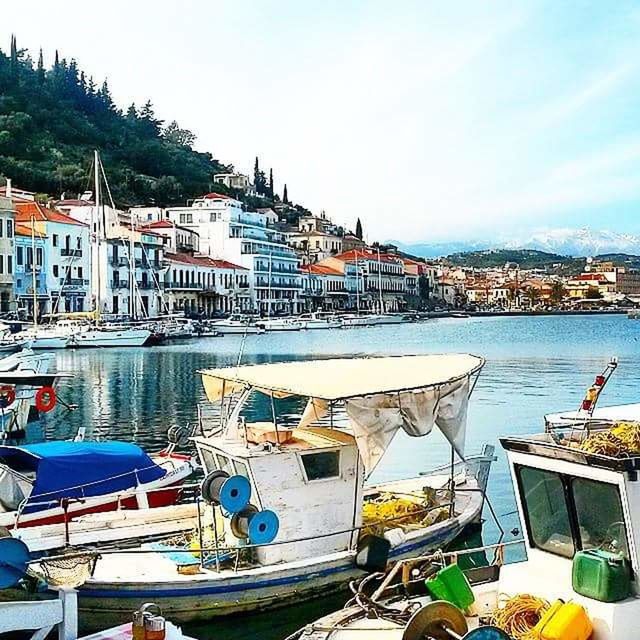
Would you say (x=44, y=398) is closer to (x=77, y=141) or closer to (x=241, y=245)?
(x=241, y=245)

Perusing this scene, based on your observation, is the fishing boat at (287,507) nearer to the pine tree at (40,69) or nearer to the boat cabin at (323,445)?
the boat cabin at (323,445)

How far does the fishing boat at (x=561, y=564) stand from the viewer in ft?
22.7

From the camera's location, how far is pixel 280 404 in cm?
3603

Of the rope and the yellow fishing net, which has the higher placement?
the yellow fishing net

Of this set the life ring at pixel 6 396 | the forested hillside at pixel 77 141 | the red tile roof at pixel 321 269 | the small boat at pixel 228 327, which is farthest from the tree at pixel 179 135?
the life ring at pixel 6 396

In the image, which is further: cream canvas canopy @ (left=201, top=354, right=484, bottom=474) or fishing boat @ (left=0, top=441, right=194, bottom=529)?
fishing boat @ (left=0, top=441, right=194, bottom=529)

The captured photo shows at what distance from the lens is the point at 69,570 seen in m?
11.6

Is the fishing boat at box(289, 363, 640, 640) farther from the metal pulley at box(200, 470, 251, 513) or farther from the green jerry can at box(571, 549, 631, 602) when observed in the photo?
the metal pulley at box(200, 470, 251, 513)

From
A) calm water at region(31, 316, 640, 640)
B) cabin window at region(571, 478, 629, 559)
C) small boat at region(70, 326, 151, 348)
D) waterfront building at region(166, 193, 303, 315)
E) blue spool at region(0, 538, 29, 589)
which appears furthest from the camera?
waterfront building at region(166, 193, 303, 315)

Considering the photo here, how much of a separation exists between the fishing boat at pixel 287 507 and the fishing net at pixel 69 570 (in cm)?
16

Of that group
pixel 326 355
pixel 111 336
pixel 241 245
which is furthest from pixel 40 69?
pixel 326 355

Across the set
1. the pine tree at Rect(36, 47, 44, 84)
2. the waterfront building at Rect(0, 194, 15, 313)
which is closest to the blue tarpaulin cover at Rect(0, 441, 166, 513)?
the waterfront building at Rect(0, 194, 15, 313)

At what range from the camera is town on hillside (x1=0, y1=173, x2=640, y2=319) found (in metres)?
80.2

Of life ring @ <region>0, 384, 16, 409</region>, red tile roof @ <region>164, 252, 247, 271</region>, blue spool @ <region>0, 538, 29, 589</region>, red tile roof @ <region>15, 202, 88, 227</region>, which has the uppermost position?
red tile roof @ <region>15, 202, 88, 227</region>
